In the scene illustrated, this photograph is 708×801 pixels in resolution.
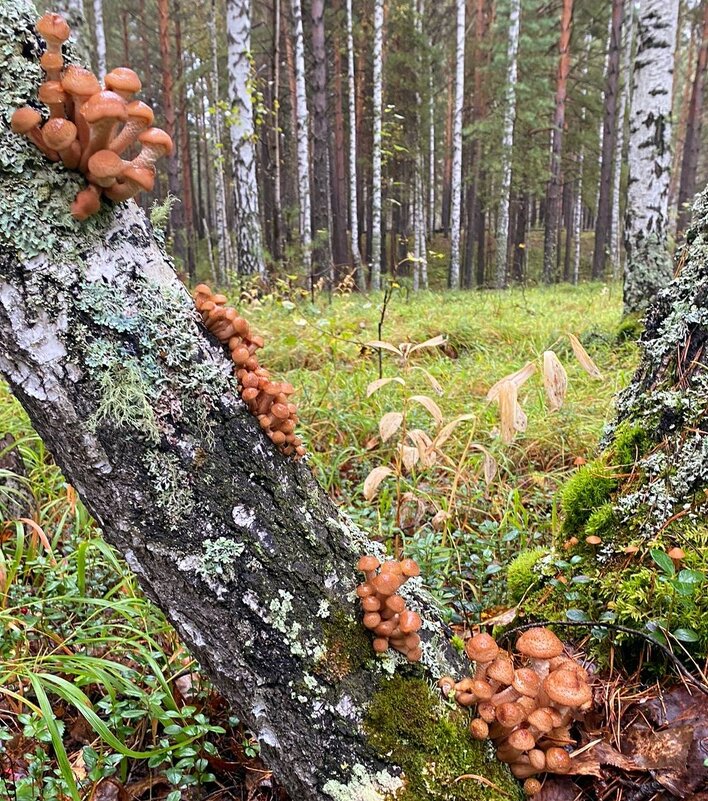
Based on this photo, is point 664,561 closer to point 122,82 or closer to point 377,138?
point 122,82

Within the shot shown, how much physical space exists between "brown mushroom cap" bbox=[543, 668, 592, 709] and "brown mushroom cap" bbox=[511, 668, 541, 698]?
0.03 metres

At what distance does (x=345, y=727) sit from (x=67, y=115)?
4.25ft

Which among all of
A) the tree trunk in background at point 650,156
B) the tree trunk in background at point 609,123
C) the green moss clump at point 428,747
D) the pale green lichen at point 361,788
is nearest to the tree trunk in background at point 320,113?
the tree trunk in background at point 650,156

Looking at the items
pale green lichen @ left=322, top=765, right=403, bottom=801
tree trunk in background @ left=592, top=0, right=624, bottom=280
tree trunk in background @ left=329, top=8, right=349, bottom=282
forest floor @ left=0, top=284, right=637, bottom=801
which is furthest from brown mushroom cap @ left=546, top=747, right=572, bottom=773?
tree trunk in background @ left=592, top=0, right=624, bottom=280

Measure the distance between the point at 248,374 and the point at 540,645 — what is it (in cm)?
91

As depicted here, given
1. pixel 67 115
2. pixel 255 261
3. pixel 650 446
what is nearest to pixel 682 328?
pixel 650 446

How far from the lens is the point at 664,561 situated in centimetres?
138

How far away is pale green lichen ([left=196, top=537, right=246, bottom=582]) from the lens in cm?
107

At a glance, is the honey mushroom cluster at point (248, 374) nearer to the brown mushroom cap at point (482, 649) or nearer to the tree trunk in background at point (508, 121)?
the brown mushroom cap at point (482, 649)

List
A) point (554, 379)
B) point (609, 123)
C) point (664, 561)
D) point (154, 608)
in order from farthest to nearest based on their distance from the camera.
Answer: point (609, 123), point (154, 608), point (554, 379), point (664, 561)

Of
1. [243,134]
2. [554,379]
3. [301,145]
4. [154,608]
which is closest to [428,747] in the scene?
[554,379]

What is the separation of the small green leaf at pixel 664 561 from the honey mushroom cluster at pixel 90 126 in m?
1.43

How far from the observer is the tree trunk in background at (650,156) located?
5.52 m

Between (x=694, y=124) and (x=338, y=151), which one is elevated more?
(x=694, y=124)
